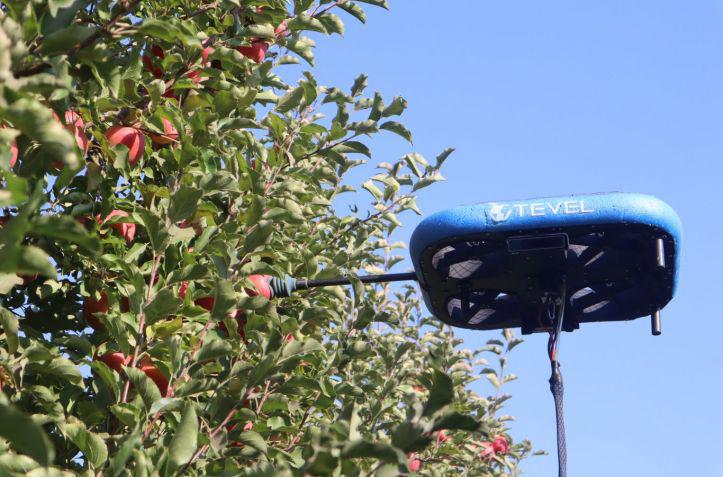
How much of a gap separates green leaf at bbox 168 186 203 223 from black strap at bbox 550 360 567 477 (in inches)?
49.5

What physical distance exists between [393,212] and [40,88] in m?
2.76

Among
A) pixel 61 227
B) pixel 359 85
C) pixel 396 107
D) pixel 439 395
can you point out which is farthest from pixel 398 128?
pixel 61 227

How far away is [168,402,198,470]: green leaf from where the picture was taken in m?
2.22

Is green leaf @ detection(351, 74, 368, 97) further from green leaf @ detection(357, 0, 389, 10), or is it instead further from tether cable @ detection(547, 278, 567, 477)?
tether cable @ detection(547, 278, 567, 477)

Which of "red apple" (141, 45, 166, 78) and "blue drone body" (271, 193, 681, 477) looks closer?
"blue drone body" (271, 193, 681, 477)

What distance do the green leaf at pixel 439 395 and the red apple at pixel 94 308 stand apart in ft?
4.71

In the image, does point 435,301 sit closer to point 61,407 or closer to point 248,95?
point 248,95

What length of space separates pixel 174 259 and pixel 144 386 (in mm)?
604

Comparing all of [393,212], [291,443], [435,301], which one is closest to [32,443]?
[291,443]

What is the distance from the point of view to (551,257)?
3.13 metres

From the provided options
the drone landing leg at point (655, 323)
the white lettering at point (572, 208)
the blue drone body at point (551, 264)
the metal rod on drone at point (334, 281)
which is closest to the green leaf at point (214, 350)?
the blue drone body at point (551, 264)

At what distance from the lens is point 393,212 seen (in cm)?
460

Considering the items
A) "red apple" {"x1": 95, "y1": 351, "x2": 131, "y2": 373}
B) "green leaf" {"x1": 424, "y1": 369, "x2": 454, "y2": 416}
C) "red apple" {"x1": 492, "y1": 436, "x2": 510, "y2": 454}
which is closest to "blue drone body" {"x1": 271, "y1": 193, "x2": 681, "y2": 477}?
"red apple" {"x1": 95, "y1": 351, "x2": 131, "y2": 373}

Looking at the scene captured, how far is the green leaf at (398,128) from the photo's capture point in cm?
351
